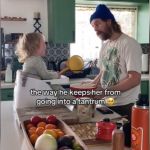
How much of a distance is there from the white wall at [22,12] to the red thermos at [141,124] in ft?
9.11

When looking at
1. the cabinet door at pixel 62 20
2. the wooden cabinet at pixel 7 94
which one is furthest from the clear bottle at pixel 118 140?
the cabinet door at pixel 62 20

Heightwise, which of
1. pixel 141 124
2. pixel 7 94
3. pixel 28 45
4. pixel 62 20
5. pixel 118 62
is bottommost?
pixel 7 94

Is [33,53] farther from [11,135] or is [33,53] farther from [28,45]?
[11,135]

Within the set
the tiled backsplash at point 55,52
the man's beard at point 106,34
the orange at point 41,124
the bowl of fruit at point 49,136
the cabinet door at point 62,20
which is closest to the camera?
the bowl of fruit at point 49,136

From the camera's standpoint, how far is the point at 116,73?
1852mm

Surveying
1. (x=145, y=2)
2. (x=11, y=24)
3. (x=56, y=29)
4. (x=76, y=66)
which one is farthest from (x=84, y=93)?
(x=145, y=2)

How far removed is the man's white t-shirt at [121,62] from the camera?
175 cm

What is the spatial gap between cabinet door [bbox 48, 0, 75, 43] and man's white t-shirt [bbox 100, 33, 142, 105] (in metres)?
1.41

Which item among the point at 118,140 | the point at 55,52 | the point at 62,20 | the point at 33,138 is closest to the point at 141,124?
the point at 118,140

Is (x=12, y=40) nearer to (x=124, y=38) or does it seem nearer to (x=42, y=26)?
(x=42, y=26)

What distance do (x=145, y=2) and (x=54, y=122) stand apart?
2.85 meters

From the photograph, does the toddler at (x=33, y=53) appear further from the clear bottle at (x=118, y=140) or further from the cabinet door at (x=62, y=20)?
the clear bottle at (x=118, y=140)

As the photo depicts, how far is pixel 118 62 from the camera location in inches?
72.1

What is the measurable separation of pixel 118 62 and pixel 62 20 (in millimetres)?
1640
